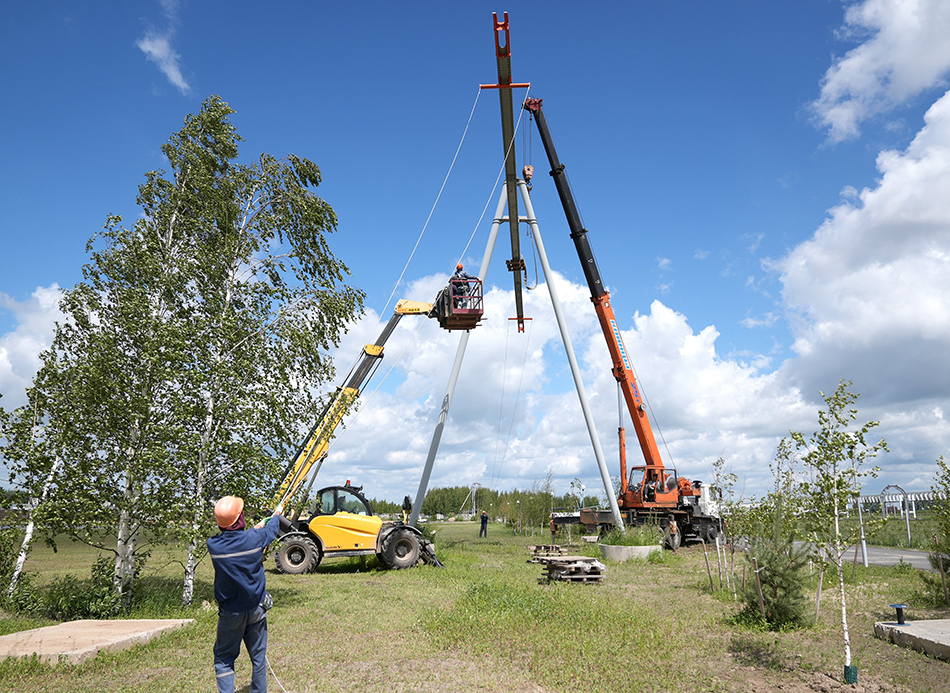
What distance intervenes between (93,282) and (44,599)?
5438 millimetres

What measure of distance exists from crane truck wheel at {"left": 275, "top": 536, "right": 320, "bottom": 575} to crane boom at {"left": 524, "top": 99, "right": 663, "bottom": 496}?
1133 cm

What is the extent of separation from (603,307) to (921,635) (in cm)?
1392

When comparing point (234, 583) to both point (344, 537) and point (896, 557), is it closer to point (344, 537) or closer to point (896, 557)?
point (344, 537)

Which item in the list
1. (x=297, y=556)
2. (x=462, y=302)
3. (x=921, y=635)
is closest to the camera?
(x=921, y=635)

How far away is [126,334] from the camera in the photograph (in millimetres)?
9812

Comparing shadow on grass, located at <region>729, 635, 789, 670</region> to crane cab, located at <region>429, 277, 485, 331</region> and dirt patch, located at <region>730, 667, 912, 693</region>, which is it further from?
crane cab, located at <region>429, 277, 485, 331</region>

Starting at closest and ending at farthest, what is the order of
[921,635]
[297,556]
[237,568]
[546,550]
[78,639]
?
[237,568] < [78,639] < [921,635] < [297,556] < [546,550]

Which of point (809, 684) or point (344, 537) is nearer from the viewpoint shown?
point (809, 684)

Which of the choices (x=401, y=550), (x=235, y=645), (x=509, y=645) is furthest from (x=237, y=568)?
(x=401, y=550)

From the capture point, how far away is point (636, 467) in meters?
20.9

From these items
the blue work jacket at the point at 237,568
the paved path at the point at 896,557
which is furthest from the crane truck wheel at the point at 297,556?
the paved path at the point at 896,557

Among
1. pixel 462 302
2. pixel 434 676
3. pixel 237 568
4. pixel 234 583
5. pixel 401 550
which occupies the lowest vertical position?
pixel 434 676

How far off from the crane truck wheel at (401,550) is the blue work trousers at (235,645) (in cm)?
997

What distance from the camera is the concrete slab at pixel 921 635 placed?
683 cm
